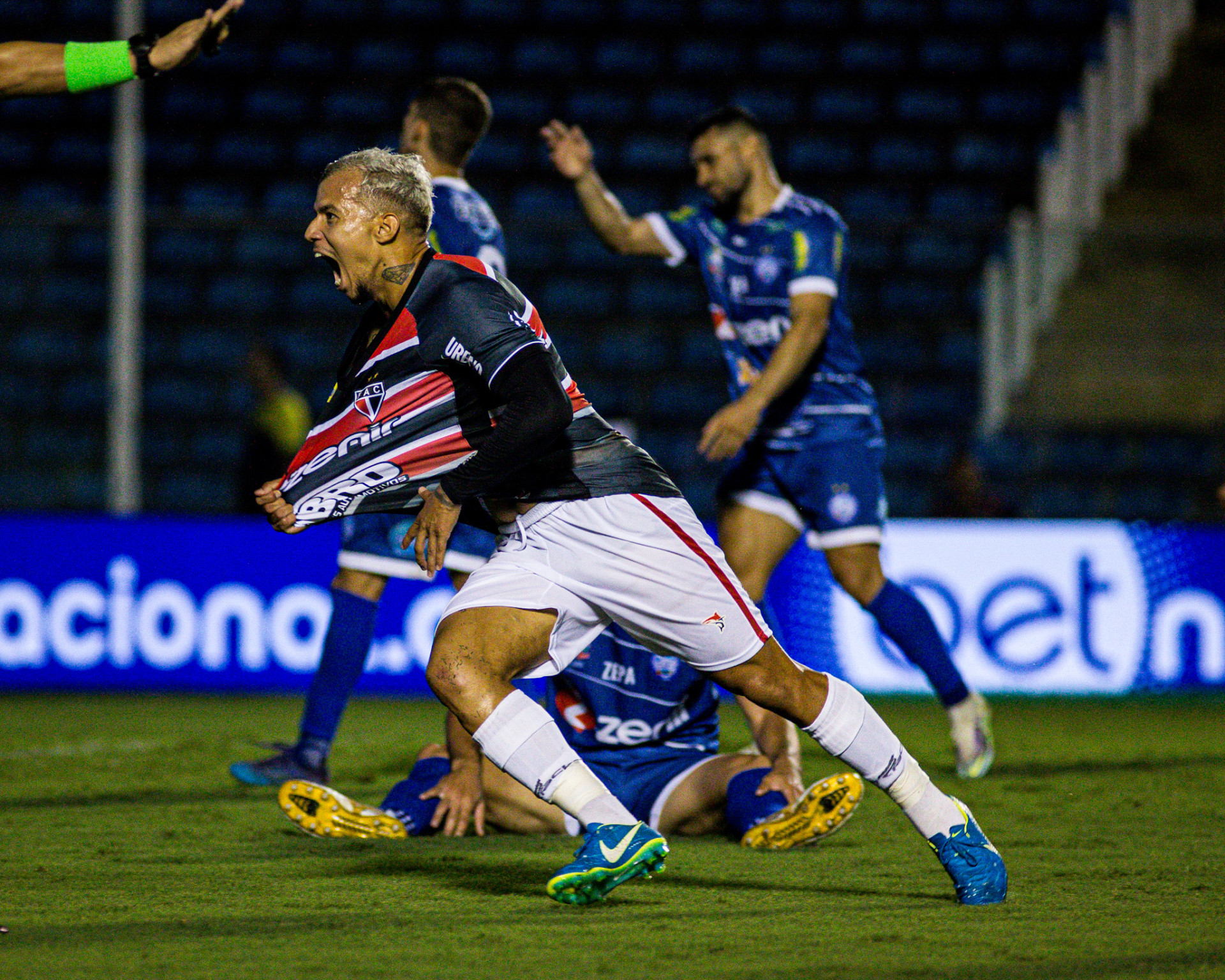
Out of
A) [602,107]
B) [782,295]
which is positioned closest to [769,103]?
[602,107]

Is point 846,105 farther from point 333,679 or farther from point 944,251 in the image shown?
point 333,679

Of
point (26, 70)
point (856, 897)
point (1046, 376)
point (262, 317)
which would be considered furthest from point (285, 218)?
point (856, 897)

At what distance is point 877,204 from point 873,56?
5.81 feet

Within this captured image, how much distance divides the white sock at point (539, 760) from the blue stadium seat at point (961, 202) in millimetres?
9833

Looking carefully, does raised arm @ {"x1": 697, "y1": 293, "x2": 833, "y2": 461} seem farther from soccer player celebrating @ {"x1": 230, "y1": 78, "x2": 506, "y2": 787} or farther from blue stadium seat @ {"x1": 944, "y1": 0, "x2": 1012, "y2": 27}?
blue stadium seat @ {"x1": 944, "y1": 0, "x2": 1012, "y2": 27}

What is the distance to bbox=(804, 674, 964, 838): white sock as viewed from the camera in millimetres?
3365

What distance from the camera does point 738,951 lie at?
117 inches

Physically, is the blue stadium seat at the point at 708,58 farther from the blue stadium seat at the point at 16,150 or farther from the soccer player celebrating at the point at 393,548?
the soccer player celebrating at the point at 393,548

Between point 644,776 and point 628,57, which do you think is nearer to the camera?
point 644,776

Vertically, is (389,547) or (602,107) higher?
(602,107)

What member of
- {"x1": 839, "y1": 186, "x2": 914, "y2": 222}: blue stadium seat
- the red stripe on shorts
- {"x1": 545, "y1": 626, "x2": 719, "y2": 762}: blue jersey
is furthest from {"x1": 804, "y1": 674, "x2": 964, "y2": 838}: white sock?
{"x1": 839, "y1": 186, "x2": 914, "y2": 222}: blue stadium seat

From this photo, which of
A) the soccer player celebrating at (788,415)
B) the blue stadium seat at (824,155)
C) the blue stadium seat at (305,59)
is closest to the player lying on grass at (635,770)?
the soccer player celebrating at (788,415)

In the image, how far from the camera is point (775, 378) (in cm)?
507

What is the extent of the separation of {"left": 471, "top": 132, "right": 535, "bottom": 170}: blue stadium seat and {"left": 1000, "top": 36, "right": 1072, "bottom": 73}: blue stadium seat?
3.95m
